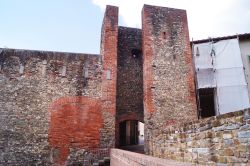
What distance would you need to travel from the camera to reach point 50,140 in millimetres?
10000

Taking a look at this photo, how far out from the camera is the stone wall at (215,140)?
3.41 m

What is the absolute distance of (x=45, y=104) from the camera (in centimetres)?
1043

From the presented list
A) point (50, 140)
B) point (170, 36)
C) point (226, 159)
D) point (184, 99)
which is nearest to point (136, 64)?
point (170, 36)

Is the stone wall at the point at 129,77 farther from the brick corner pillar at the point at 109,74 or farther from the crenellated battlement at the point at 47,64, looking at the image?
the crenellated battlement at the point at 47,64

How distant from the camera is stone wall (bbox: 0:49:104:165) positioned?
32.4 feet

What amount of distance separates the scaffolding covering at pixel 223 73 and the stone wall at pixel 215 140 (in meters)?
5.73

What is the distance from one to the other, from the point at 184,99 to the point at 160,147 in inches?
146

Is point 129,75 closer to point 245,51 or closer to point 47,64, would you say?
point 47,64

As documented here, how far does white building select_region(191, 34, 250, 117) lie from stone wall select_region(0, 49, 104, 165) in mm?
4911

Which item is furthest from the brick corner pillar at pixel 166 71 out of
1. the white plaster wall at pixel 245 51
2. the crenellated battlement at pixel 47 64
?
the white plaster wall at pixel 245 51

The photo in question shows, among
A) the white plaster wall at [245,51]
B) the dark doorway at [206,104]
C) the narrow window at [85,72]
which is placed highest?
the white plaster wall at [245,51]

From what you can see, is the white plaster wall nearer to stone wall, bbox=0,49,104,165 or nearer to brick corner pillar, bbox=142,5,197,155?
brick corner pillar, bbox=142,5,197,155

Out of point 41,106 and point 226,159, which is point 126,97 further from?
point 226,159

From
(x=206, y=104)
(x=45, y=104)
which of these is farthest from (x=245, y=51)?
A: (x=45, y=104)
